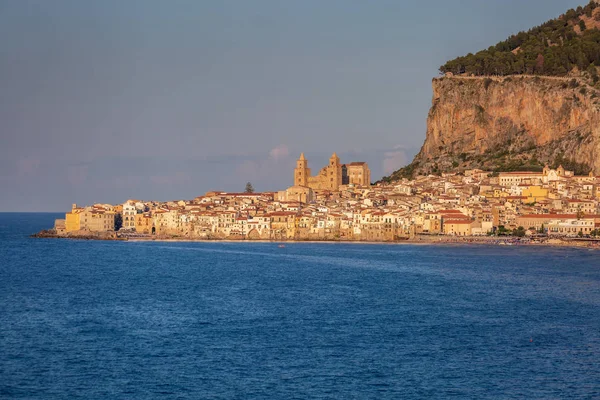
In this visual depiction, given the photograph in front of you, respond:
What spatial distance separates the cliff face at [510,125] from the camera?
102 meters

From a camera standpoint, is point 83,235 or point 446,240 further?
point 83,235

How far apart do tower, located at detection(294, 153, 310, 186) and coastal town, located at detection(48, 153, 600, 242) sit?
37.6ft

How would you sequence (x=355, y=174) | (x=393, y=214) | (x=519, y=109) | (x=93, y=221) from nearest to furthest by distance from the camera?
(x=393, y=214) < (x=93, y=221) < (x=519, y=109) < (x=355, y=174)

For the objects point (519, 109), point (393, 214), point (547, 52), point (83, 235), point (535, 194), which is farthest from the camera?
point (547, 52)

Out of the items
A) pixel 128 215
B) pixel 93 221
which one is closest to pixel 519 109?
pixel 128 215

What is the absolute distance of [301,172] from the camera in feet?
385

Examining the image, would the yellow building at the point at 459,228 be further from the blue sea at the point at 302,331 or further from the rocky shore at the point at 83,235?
the rocky shore at the point at 83,235

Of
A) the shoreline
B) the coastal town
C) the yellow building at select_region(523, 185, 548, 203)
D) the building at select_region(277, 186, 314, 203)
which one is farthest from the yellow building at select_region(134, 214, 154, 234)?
the yellow building at select_region(523, 185, 548, 203)

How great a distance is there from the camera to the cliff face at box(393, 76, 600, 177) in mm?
102062

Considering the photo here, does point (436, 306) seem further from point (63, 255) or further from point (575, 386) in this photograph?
point (63, 255)

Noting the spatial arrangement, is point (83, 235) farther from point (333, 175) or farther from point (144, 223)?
point (333, 175)

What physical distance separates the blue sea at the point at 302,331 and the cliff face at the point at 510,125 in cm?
4739

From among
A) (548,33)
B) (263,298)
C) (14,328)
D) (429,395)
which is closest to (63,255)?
(263,298)

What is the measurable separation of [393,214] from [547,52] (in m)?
40.0
